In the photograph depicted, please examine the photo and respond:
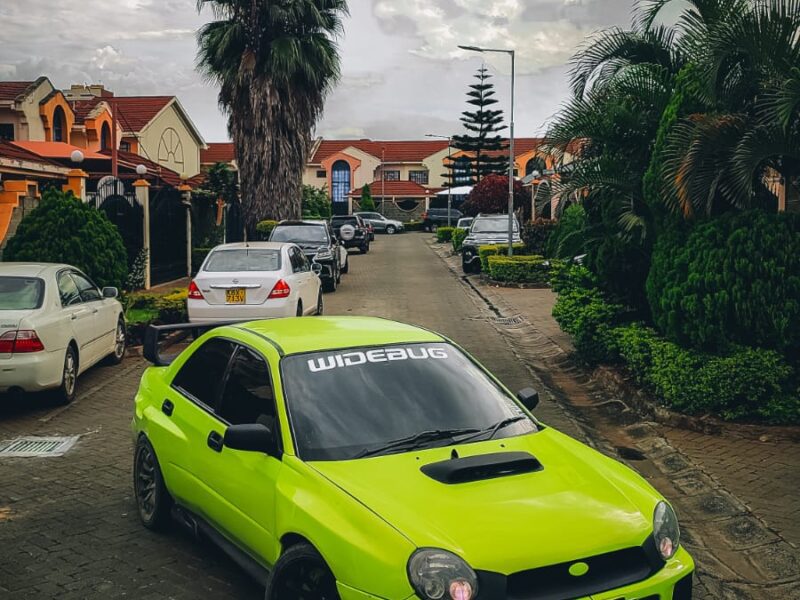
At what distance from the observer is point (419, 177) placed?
84.8 metres

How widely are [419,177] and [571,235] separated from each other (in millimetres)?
72944

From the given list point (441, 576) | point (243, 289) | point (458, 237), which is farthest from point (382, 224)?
point (441, 576)

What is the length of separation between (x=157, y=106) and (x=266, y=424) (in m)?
43.3

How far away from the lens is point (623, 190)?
1165 cm

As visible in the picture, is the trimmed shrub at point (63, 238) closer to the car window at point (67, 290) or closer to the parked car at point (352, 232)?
the car window at point (67, 290)

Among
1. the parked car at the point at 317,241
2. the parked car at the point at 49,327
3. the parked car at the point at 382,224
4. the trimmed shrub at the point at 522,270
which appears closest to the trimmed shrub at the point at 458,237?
the trimmed shrub at the point at 522,270

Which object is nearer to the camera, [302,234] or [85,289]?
[85,289]

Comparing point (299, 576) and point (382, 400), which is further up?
point (382, 400)

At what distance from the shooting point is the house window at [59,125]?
34.5 meters

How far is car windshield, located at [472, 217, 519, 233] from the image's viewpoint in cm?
3016

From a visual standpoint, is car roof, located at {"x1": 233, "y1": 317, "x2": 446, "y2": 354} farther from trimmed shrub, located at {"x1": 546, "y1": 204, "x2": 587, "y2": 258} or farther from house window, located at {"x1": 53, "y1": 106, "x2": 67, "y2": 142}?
house window, located at {"x1": 53, "y1": 106, "x2": 67, "y2": 142}

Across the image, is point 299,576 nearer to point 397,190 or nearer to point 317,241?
point 317,241

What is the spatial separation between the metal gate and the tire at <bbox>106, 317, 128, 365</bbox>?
9.81 m

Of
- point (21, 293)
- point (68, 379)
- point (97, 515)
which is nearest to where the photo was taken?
point (97, 515)
